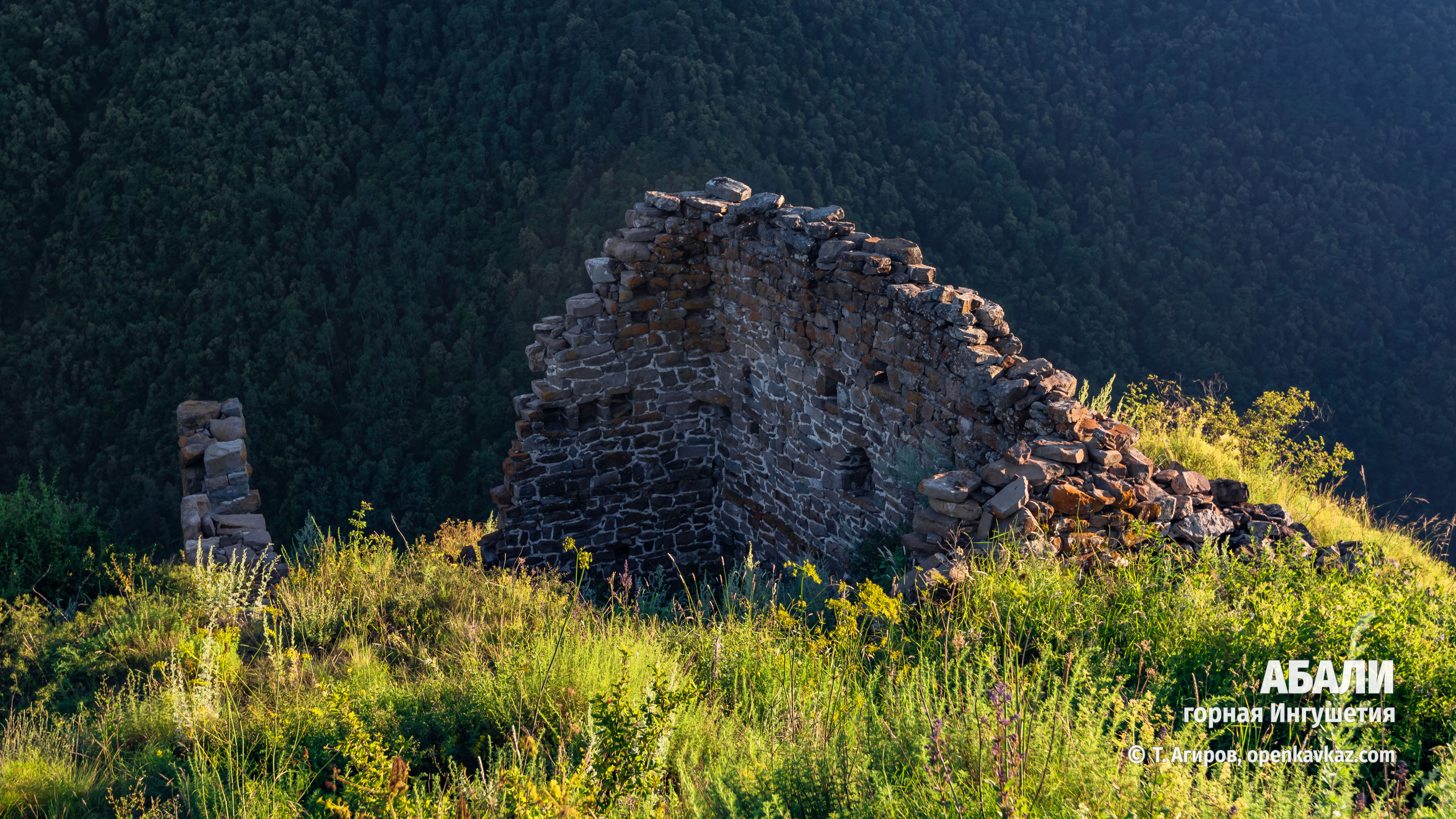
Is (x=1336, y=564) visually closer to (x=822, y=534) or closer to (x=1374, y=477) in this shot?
(x=822, y=534)

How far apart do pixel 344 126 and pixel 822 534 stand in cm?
2597

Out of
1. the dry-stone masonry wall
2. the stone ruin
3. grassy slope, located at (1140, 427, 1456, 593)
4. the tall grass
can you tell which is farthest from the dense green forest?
the tall grass

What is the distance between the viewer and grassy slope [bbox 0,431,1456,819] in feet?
7.67

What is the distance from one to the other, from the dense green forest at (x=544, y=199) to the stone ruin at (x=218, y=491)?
13632 mm

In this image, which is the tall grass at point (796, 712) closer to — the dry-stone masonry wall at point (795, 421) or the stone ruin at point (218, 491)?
the dry-stone masonry wall at point (795, 421)

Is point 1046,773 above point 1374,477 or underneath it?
underneath

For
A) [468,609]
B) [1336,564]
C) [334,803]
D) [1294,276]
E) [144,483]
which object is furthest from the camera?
[1294,276]

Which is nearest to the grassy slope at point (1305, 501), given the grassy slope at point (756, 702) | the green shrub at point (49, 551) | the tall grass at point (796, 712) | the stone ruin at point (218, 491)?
the grassy slope at point (756, 702)

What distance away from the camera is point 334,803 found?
8.40 feet

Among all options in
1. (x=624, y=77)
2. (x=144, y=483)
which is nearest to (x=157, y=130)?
(x=144, y=483)

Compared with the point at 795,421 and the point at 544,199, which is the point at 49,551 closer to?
the point at 795,421

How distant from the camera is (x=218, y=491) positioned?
691 centimetres

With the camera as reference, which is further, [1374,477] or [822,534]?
[1374,477]

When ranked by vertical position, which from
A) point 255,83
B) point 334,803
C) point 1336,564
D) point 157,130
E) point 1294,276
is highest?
point 255,83
